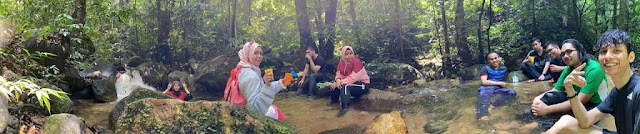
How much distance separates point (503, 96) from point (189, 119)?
3942mm

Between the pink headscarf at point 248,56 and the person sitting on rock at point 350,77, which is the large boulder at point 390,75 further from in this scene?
the pink headscarf at point 248,56

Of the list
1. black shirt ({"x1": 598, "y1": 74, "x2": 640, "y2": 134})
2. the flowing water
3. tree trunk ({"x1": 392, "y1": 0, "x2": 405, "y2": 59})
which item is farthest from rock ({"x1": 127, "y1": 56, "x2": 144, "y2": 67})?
black shirt ({"x1": 598, "y1": 74, "x2": 640, "y2": 134})

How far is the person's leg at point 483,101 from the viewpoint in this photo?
477 cm

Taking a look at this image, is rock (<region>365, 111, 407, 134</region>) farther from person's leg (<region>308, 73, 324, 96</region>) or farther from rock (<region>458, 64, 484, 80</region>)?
rock (<region>458, 64, 484, 80</region>)

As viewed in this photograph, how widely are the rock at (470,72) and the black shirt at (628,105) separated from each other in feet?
28.8

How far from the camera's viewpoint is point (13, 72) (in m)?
5.14

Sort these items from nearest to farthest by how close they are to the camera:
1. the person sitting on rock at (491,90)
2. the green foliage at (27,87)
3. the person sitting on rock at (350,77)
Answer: the green foliage at (27,87) → the person sitting on rock at (491,90) → the person sitting on rock at (350,77)

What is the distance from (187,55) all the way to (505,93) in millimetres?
12479

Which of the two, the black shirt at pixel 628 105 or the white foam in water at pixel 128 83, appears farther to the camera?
the white foam in water at pixel 128 83

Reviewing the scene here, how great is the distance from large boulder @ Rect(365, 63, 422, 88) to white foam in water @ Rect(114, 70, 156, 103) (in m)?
6.86

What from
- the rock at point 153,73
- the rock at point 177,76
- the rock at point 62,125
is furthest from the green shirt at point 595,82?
the rock at point 153,73

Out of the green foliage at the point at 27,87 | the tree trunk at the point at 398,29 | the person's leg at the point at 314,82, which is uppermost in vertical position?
the tree trunk at the point at 398,29

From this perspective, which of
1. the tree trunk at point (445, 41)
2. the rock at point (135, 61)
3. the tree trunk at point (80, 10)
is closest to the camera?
the tree trunk at point (80, 10)

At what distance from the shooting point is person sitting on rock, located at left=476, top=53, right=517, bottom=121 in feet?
16.2
